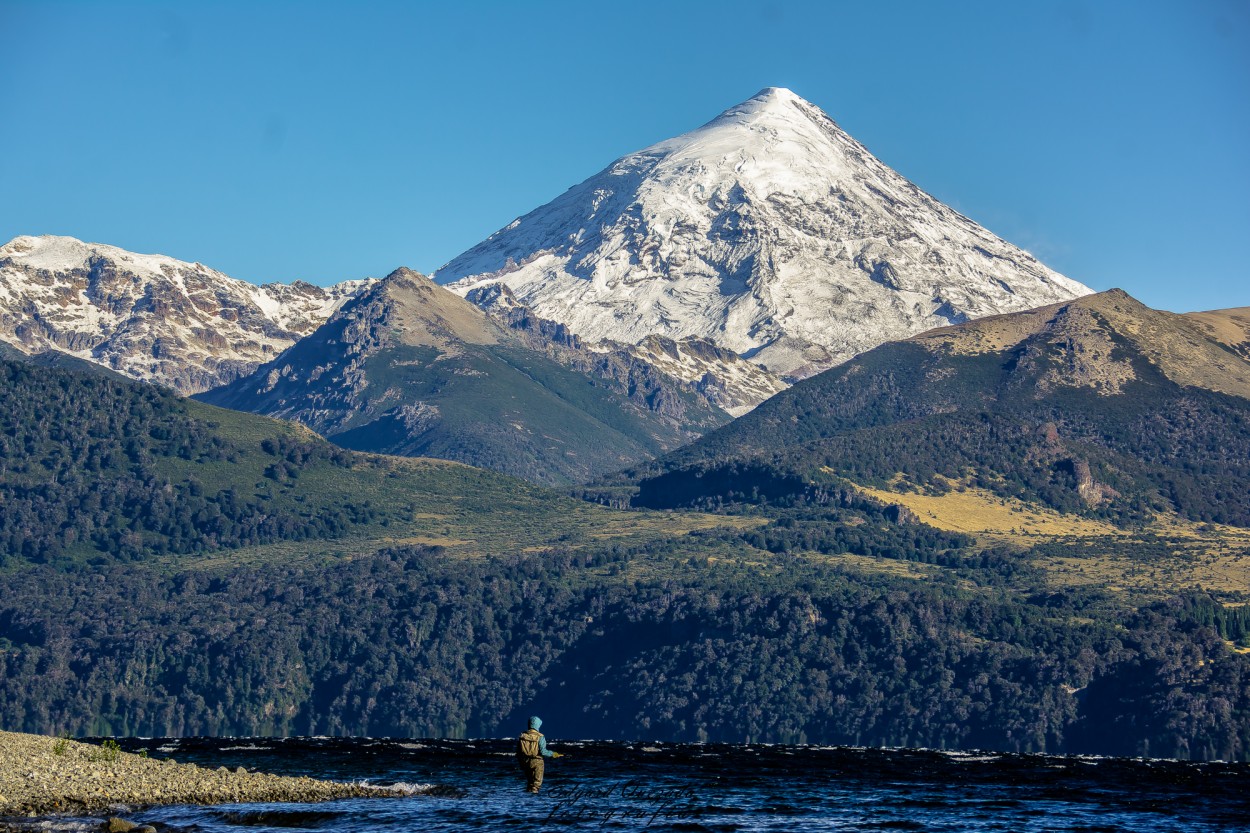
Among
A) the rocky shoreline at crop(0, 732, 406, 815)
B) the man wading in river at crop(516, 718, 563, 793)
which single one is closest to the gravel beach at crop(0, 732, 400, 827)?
the rocky shoreline at crop(0, 732, 406, 815)

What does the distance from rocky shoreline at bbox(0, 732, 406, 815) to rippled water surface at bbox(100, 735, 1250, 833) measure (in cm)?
375

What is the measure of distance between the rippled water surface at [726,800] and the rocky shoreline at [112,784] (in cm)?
375

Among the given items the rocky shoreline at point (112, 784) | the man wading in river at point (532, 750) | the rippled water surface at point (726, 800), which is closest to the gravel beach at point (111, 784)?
the rocky shoreline at point (112, 784)

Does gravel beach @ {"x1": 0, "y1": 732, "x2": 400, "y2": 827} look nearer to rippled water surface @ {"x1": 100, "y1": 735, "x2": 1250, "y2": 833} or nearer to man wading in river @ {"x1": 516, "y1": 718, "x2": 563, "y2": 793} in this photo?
rippled water surface @ {"x1": 100, "y1": 735, "x2": 1250, "y2": 833}

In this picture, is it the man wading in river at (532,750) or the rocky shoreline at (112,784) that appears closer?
the man wading in river at (532,750)

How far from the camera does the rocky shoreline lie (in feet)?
407

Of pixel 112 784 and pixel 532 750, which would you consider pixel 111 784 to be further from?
pixel 532 750

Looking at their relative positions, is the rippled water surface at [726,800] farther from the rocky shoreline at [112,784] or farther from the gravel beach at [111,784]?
the gravel beach at [111,784]

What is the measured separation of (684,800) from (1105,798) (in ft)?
131

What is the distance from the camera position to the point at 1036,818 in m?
141

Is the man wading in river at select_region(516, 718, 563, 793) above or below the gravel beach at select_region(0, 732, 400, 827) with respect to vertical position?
above

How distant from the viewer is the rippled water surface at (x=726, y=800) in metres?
128

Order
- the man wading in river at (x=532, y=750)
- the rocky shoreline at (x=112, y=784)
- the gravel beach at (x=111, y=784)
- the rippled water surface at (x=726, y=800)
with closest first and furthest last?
the man wading in river at (x=532, y=750), the rocky shoreline at (x=112, y=784), the gravel beach at (x=111, y=784), the rippled water surface at (x=726, y=800)

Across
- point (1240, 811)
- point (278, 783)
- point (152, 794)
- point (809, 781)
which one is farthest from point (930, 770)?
point (152, 794)
